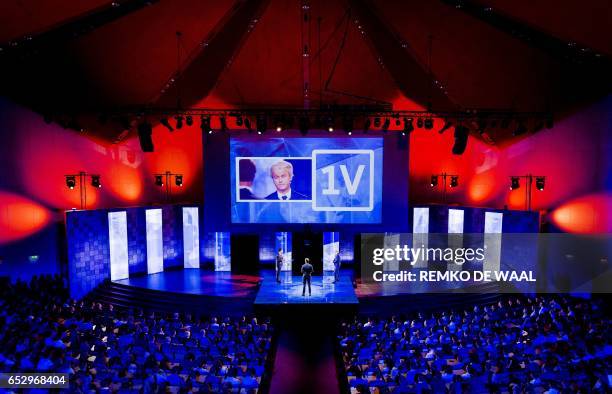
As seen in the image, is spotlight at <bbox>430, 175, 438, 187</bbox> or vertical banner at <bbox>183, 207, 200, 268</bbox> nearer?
vertical banner at <bbox>183, 207, 200, 268</bbox>

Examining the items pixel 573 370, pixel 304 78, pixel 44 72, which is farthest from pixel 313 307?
pixel 44 72

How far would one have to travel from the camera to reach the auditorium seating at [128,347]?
7.27 metres

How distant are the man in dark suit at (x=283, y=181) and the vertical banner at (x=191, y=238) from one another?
3.92 meters

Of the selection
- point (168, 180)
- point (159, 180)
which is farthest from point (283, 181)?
point (168, 180)

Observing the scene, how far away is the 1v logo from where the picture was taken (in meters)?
15.6

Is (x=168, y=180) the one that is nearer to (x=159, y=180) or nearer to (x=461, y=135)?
(x=159, y=180)

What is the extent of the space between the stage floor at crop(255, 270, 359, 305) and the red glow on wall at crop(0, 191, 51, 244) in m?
7.97

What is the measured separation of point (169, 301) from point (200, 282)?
1.79 metres

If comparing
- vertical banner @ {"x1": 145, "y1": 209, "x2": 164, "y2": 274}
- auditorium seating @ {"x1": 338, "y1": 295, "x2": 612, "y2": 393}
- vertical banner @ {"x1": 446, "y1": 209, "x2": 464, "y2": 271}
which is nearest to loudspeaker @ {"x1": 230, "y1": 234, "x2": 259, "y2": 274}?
vertical banner @ {"x1": 145, "y1": 209, "x2": 164, "y2": 274}

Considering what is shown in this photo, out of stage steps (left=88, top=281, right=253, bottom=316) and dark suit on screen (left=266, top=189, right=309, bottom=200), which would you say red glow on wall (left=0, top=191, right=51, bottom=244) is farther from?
dark suit on screen (left=266, top=189, right=309, bottom=200)

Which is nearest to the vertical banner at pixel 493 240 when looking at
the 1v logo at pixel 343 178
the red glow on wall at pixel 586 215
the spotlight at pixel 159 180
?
the red glow on wall at pixel 586 215

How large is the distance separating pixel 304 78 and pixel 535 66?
7.59 metres

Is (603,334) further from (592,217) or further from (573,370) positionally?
(592,217)

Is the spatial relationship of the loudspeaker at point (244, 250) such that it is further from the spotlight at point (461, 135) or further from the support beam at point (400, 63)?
the spotlight at point (461, 135)
